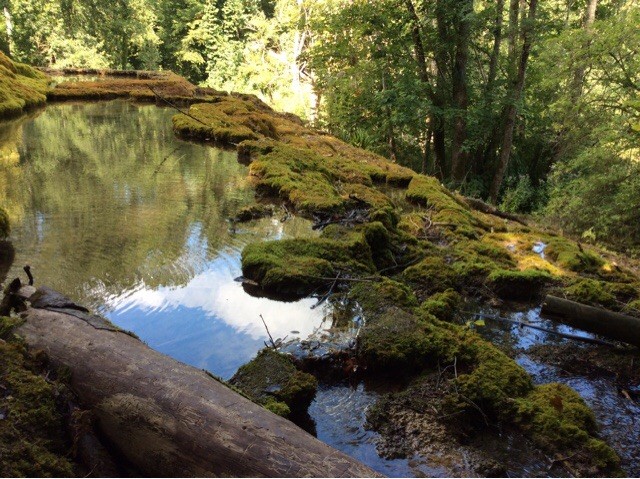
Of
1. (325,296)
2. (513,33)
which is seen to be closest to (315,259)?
(325,296)

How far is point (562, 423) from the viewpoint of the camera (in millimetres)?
3016

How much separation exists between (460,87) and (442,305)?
9648 millimetres

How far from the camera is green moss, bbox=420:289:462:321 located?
14.3ft

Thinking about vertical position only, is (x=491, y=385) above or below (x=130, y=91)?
below

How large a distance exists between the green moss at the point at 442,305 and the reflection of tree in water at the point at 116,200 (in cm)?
236

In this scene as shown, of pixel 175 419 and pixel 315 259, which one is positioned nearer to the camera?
pixel 175 419

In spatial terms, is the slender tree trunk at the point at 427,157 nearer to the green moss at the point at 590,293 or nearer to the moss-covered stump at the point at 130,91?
the moss-covered stump at the point at 130,91

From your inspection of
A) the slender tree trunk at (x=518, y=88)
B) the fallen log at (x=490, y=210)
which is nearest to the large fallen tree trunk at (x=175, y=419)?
the fallen log at (x=490, y=210)

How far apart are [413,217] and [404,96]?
6010mm

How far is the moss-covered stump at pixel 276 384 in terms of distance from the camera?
9.84 feet

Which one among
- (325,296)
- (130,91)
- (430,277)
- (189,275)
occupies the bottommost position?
(189,275)

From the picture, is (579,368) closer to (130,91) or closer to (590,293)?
(590,293)

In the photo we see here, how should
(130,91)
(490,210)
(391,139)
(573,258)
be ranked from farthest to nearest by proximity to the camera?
(130,91) → (391,139) → (490,210) → (573,258)

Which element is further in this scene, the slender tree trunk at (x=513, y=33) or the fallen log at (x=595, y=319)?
the slender tree trunk at (x=513, y=33)
